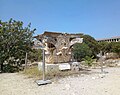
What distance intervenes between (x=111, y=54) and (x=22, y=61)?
70.9ft

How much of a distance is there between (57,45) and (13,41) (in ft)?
14.7

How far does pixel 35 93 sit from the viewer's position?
550 cm

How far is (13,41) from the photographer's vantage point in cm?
1366

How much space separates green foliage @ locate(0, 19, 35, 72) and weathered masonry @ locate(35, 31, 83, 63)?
2.95 meters

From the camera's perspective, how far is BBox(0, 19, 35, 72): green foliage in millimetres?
13281

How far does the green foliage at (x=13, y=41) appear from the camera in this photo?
13.3 metres

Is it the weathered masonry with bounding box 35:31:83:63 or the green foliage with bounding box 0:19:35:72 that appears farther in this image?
the green foliage with bounding box 0:19:35:72

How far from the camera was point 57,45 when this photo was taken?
11.3m

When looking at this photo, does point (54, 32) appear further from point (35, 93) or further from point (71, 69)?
point (35, 93)

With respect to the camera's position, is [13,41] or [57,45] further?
[13,41]

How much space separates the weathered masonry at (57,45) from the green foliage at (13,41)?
2.95m

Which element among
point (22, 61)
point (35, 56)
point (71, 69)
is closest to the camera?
point (71, 69)

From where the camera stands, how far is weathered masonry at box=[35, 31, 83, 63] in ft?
36.2

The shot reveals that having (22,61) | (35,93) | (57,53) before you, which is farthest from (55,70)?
(22,61)
